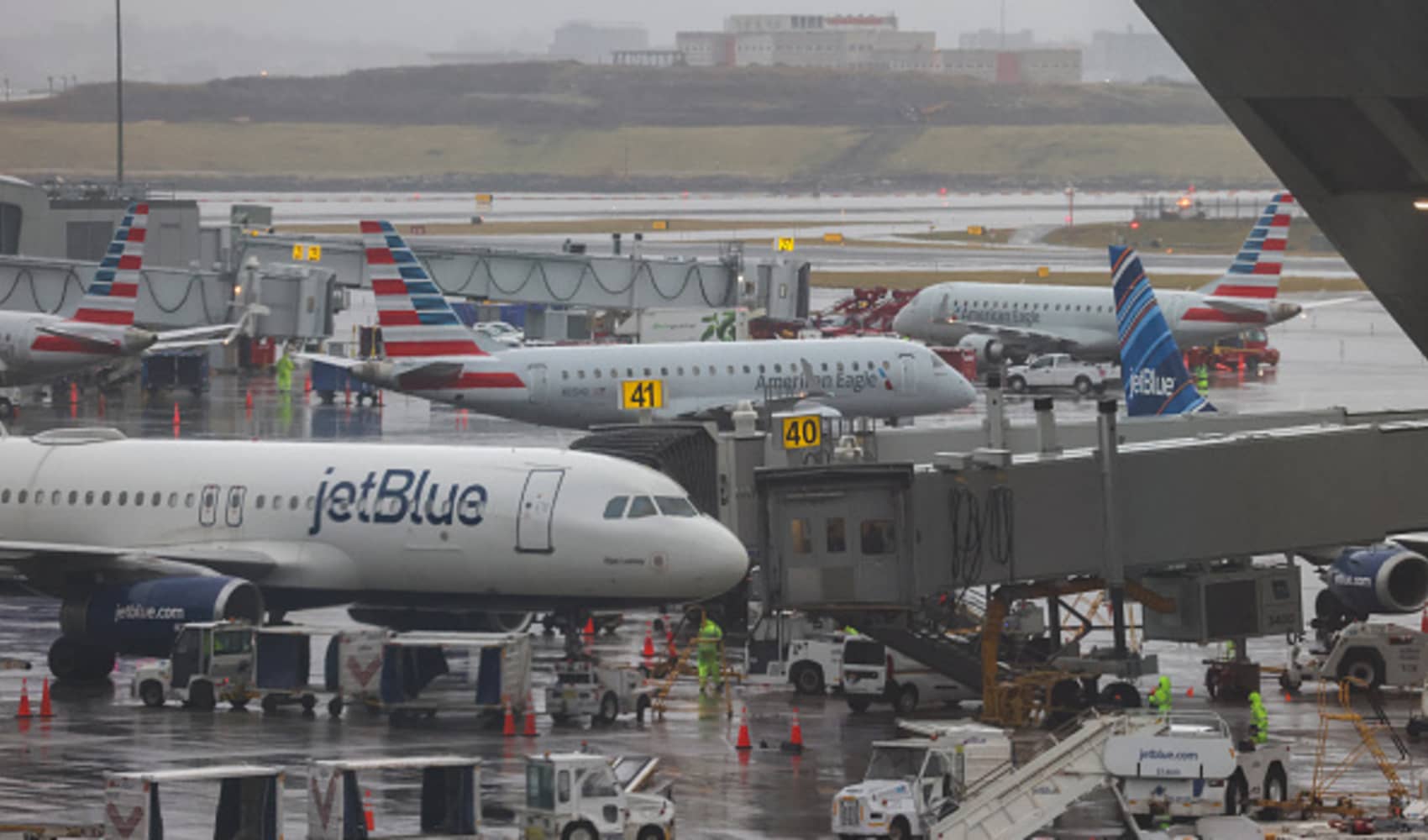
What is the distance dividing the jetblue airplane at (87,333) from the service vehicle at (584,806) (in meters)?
57.0

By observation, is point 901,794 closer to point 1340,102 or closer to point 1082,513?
point 1082,513

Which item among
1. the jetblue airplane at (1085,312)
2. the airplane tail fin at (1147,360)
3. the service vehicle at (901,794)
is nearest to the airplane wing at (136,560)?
the service vehicle at (901,794)

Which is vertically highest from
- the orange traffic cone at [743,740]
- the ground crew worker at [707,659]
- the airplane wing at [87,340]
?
the airplane wing at [87,340]

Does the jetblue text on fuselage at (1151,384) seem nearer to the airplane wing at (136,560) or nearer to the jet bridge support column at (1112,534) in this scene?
the jet bridge support column at (1112,534)

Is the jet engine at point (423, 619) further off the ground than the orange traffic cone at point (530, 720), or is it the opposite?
the jet engine at point (423, 619)

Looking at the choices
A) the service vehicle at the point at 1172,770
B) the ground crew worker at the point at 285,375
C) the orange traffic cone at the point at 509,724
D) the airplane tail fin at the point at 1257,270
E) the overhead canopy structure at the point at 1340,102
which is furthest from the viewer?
the airplane tail fin at the point at 1257,270

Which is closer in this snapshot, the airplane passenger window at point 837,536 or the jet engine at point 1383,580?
the airplane passenger window at point 837,536

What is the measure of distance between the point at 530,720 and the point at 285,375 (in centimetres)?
6400

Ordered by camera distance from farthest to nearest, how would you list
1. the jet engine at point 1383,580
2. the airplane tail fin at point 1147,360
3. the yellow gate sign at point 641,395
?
the yellow gate sign at point 641,395, the airplane tail fin at point 1147,360, the jet engine at point 1383,580

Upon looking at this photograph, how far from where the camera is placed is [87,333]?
82938mm

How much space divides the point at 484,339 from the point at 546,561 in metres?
43.2

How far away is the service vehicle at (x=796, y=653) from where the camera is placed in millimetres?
40844

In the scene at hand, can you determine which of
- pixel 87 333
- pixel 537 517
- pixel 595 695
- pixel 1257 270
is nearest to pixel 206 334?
pixel 87 333

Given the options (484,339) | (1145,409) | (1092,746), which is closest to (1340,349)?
(484,339)
